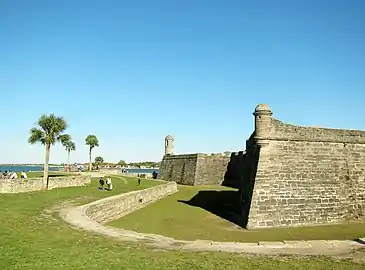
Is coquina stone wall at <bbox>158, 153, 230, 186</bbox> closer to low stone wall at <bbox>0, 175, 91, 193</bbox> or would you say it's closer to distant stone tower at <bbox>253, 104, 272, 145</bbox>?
low stone wall at <bbox>0, 175, 91, 193</bbox>

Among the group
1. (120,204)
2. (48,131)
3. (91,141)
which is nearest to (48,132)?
(48,131)

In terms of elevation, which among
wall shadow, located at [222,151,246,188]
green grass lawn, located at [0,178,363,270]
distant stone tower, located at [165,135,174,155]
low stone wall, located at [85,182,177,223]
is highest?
distant stone tower, located at [165,135,174,155]

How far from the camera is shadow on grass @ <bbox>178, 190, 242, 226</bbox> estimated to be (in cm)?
1820

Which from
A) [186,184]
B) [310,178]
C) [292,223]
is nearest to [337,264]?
[292,223]

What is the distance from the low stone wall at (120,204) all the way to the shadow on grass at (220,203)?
2.36m

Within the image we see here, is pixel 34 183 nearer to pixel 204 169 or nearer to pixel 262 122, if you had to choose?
pixel 262 122

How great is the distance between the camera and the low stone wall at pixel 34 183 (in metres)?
19.8

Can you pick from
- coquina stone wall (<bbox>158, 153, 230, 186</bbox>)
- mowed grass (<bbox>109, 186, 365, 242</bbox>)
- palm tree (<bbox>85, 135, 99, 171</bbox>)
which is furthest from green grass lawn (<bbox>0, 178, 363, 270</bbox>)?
palm tree (<bbox>85, 135, 99, 171</bbox>)

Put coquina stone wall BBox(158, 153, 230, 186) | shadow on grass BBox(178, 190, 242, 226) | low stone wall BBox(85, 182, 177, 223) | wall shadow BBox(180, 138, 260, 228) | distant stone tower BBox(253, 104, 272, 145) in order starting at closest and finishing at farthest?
low stone wall BBox(85, 182, 177, 223), distant stone tower BBox(253, 104, 272, 145), wall shadow BBox(180, 138, 260, 228), shadow on grass BBox(178, 190, 242, 226), coquina stone wall BBox(158, 153, 230, 186)

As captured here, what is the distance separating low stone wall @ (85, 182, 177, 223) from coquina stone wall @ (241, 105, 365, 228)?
20.7ft

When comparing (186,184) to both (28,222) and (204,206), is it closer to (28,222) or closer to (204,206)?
(204,206)

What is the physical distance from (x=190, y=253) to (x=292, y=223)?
30.3 feet

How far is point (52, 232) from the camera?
381 inches

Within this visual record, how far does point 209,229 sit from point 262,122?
544cm
